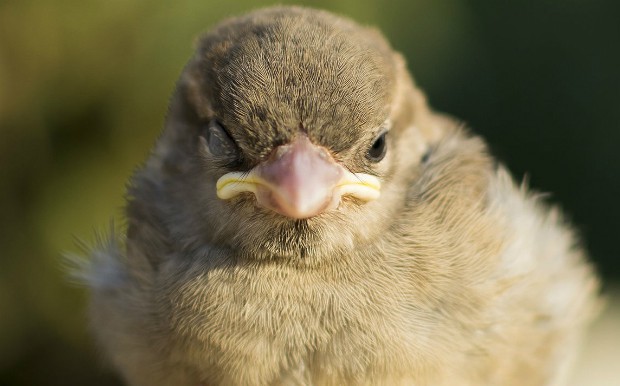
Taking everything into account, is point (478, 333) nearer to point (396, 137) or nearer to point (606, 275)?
point (396, 137)

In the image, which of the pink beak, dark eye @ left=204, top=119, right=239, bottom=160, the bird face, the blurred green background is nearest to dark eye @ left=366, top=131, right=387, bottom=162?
the bird face

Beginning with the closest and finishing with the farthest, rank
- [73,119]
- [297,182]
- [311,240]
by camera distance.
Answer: [297,182], [311,240], [73,119]

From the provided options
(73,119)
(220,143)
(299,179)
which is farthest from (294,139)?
(73,119)

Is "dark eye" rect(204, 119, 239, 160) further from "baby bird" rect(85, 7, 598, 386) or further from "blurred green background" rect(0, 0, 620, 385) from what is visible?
"blurred green background" rect(0, 0, 620, 385)

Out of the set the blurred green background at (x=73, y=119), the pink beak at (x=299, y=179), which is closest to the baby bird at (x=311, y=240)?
the pink beak at (x=299, y=179)

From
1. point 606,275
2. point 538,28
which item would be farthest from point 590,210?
point 538,28

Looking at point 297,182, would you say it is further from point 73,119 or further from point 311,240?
point 73,119

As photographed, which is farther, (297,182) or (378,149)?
(378,149)

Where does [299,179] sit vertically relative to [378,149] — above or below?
below
